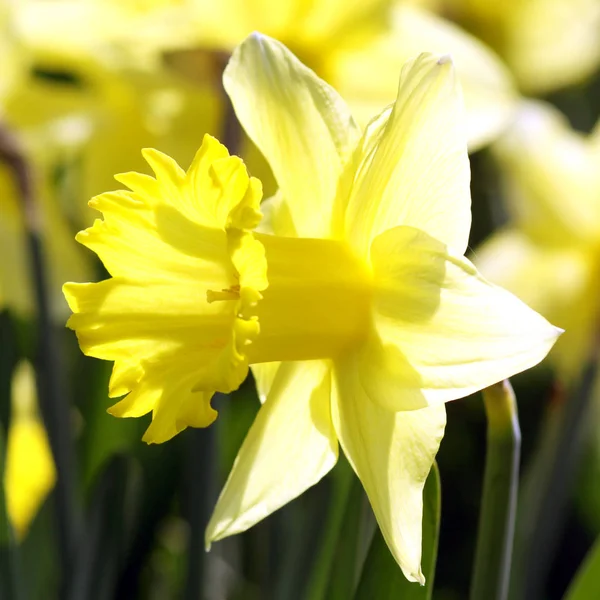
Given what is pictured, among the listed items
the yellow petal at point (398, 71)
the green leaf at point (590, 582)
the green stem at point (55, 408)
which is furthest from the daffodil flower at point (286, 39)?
the green leaf at point (590, 582)

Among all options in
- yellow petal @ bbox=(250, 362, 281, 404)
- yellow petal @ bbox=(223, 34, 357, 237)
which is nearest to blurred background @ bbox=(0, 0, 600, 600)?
yellow petal @ bbox=(250, 362, 281, 404)

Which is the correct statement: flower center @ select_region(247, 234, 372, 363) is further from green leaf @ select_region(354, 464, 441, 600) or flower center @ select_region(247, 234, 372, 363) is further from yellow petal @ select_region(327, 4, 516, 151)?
yellow petal @ select_region(327, 4, 516, 151)

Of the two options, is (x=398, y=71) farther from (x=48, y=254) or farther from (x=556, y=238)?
(x=48, y=254)

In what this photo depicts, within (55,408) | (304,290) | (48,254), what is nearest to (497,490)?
(304,290)

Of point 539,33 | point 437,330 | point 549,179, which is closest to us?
point 437,330

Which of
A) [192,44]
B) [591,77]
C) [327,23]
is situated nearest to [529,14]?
[591,77]

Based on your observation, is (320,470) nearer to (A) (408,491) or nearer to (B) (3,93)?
(A) (408,491)
